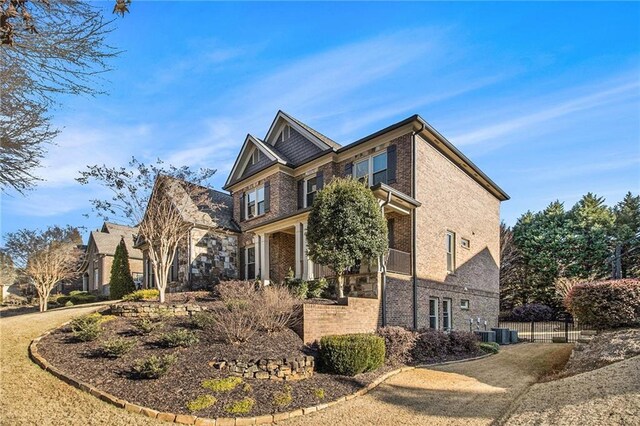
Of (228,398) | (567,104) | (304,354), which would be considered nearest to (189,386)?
(228,398)

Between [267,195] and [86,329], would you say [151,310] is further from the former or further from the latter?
[267,195]

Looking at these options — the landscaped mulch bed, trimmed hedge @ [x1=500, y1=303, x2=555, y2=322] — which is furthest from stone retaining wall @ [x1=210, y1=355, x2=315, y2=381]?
trimmed hedge @ [x1=500, y1=303, x2=555, y2=322]

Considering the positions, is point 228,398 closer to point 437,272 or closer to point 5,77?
point 5,77

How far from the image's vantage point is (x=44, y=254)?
24.1 metres

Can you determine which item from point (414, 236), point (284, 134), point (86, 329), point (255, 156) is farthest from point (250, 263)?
point (86, 329)

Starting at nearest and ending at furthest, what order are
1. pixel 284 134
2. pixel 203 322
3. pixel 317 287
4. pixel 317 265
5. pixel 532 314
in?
1. pixel 203 322
2. pixel 317 287
3. pixel 317 265
4. pixel 284 134
5. pixel 532 314

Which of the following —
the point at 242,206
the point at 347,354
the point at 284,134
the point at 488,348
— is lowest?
the point at 488,348

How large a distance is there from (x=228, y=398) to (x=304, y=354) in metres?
2.76

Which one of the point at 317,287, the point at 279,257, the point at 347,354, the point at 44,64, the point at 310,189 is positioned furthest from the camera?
the point at 310,189

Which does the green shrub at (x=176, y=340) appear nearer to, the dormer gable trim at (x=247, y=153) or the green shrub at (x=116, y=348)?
the green shrub at (x=116, y=348)

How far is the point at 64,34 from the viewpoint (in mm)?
5297

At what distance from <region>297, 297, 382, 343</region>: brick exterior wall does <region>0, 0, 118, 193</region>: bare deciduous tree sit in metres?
7.12

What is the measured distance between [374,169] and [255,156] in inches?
335

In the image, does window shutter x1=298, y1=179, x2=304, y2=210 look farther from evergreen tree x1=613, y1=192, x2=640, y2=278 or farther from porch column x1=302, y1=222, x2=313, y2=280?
evergreen tree x1=613, y1=192, x2=640, y2=278
